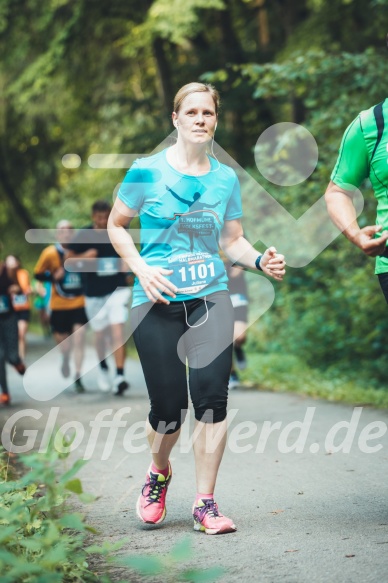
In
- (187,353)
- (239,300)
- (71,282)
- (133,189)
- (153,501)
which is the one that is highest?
(133,189)

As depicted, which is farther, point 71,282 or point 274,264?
point 71,282

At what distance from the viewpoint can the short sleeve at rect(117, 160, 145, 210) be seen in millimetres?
4926

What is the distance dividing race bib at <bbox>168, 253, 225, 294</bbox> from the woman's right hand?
87mm

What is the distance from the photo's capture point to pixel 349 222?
4.53 metres

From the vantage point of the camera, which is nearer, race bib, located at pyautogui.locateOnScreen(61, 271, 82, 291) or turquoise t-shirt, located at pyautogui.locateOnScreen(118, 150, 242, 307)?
turquoise t-shirt, located at pyautogui.locateOnScreen(118, 150, 242, 307)

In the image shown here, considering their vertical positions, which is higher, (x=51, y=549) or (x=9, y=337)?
(x=51, y=549)

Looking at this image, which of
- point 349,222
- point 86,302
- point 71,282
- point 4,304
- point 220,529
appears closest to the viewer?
point 349,222

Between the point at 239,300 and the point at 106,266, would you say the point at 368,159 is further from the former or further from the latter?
the point at 106,266

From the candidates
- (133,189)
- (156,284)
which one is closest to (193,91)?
(133,189)

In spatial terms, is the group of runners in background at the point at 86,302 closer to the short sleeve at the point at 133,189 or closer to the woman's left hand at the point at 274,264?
the short sleeve at the point at 133,189

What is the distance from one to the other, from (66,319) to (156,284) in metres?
8.38

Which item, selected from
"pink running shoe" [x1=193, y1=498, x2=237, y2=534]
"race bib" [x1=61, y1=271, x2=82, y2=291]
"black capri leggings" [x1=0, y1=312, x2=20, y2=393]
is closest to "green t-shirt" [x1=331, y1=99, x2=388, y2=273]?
"pink running shoe" [x1=193, y1=498, x2=237, y2=534]

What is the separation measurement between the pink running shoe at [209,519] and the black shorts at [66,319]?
8195mm

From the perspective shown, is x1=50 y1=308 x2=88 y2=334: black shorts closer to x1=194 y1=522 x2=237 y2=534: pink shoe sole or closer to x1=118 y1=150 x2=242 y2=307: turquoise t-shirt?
x1=118 y1=150 x2=242 y2=307: turquoise t-shirt
